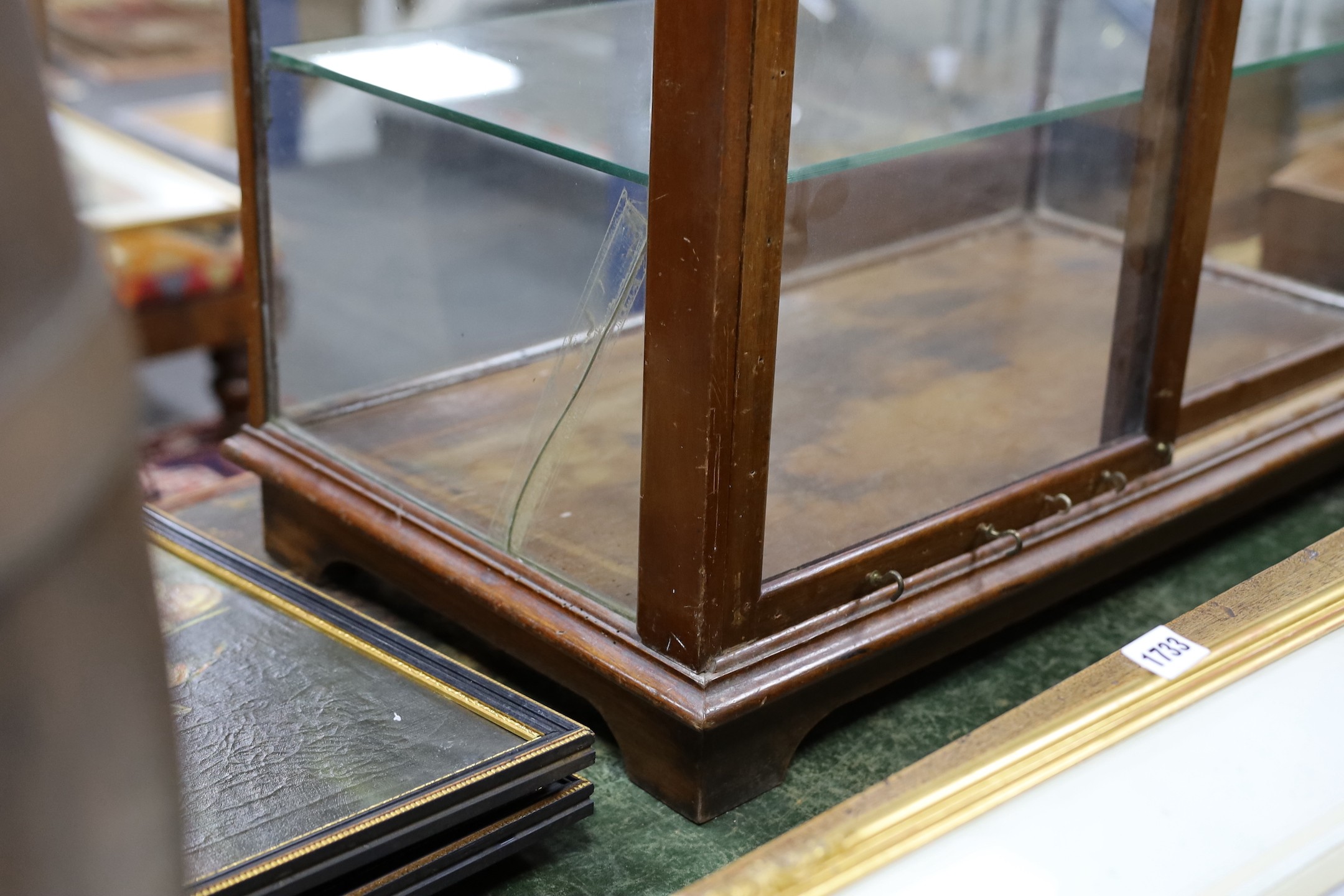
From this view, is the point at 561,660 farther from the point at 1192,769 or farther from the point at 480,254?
the point at 480,254

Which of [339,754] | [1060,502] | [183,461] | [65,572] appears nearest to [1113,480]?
[1060,502]

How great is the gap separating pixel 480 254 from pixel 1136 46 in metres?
0.63

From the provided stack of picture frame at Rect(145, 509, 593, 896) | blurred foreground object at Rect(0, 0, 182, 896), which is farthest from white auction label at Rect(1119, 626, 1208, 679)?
blurred foreground object at Rect(0, 0, 182, 896)

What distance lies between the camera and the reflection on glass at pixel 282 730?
2.62 ft

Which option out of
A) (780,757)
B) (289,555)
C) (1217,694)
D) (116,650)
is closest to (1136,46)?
(1217,694)

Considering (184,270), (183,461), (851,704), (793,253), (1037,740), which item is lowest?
(183,461)

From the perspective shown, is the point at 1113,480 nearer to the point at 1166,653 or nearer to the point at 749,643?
the point at 1166,653

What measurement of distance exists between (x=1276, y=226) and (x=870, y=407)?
556 millimetres

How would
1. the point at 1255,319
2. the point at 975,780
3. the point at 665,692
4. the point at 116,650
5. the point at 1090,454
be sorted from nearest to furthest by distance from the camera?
the point at 116,650
the point at 975,780
the point at 665,692
the point at 1090,454
the point at 1255,319

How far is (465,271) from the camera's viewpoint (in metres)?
1.40

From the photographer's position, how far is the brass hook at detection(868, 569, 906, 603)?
961mm

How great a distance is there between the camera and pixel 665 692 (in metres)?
0.87

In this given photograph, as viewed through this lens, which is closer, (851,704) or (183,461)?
(851,704)

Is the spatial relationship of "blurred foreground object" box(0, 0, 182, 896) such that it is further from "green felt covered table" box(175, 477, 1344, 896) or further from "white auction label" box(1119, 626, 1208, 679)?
"white auction label" box(1119, 626, 1208, 679)
